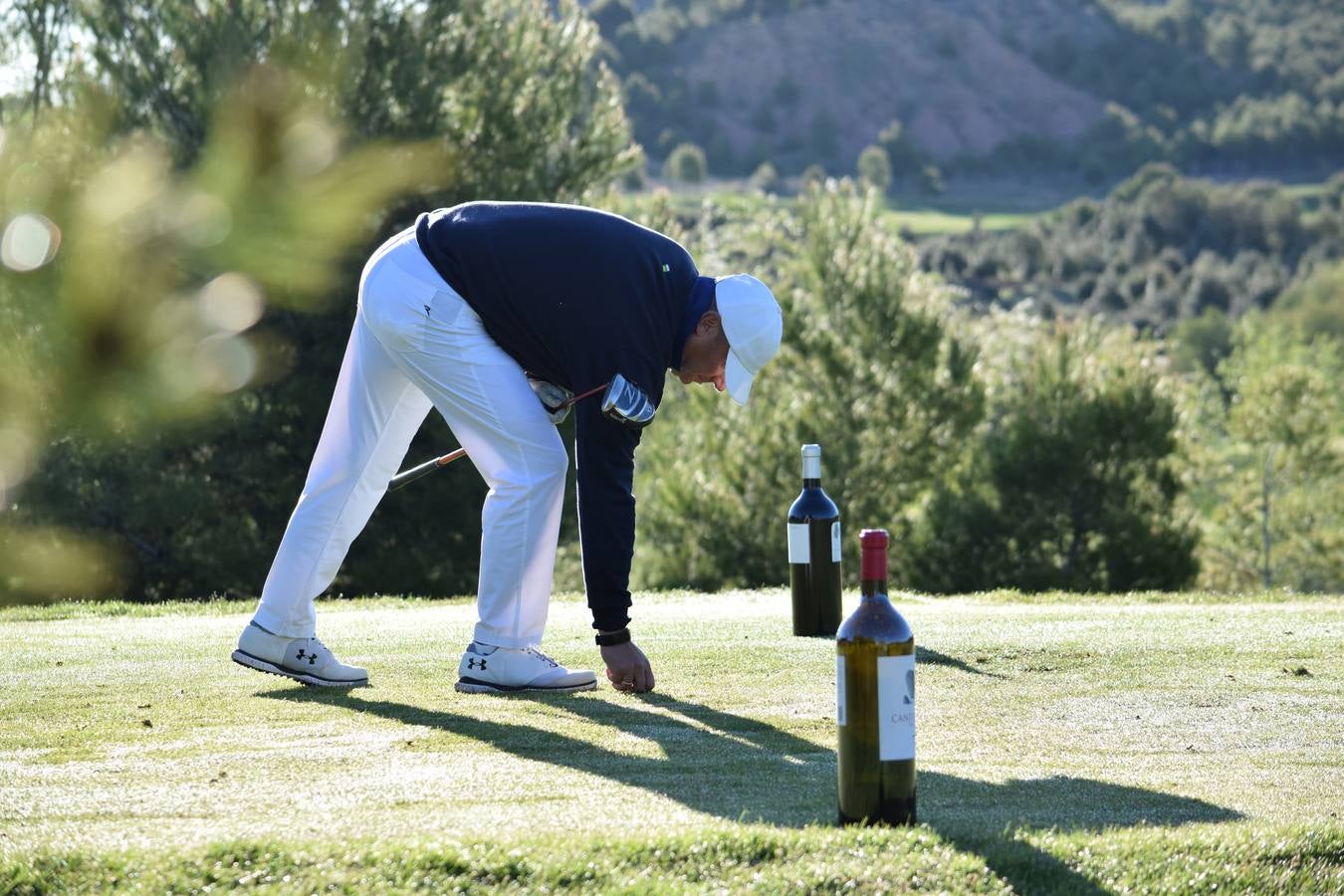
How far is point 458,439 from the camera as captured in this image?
6.05 meters

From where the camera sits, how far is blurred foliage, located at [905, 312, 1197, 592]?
3516 cm

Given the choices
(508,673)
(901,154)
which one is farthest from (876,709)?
(901,154)

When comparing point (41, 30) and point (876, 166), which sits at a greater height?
point (876, 166)

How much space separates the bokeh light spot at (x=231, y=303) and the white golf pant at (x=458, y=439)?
21327mm

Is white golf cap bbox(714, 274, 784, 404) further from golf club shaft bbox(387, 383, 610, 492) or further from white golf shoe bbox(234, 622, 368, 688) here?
white golf shoe bbox(234, 622, 368, 688)

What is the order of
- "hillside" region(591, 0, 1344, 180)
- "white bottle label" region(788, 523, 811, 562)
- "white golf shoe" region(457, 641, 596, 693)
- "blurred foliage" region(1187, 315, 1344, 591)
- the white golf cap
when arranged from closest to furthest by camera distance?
the white golf cap < "white golf shoe" region(457, 641, 596, 693) < "white bottle label" region(788, 523, 811, 562) < "blurred foliage" region(1187, 315, 1344, 591) < "hillside" region(591, 0, 1344, 180)

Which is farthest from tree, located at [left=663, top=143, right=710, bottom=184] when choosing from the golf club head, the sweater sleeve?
the golf club head

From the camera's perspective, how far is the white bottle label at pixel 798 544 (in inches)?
300

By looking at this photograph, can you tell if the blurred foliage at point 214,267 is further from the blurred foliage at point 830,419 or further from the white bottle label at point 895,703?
the white bottle label at point 895,703

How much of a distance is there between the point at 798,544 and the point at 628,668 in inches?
72.7

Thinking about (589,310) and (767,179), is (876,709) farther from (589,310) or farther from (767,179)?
(767,179)

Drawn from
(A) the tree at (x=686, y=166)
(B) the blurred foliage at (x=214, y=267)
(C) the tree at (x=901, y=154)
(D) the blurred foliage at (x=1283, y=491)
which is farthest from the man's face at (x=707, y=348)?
(C) the tree at (x=901, y=154)

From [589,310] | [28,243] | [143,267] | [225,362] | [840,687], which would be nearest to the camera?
[840,687]

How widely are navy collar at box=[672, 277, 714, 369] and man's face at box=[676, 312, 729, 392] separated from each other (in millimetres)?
14
